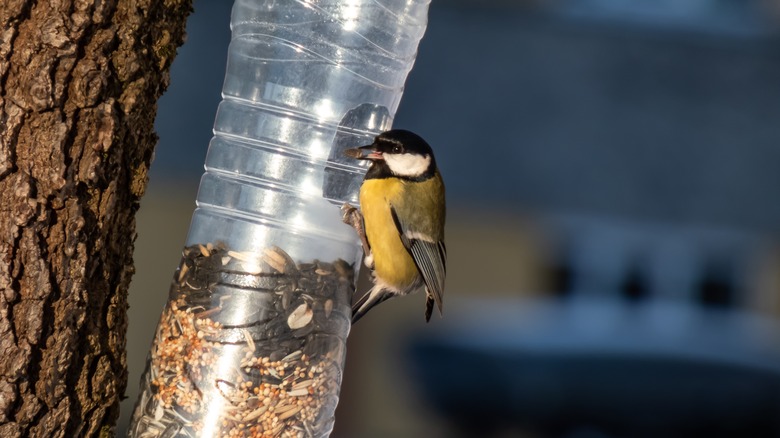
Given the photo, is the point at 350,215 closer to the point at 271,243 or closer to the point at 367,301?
the point at 271,243

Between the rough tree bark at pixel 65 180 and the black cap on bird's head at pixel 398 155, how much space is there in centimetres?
73

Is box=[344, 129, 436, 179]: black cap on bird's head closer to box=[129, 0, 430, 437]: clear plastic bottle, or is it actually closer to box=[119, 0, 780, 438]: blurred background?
box=[129, 0, 430, 437]: clear plastic bottle

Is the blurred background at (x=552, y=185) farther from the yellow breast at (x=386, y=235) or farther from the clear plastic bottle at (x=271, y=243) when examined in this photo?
the clear plastic bottle at (x=271, y=243)

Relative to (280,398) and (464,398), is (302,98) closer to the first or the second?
(280,398)

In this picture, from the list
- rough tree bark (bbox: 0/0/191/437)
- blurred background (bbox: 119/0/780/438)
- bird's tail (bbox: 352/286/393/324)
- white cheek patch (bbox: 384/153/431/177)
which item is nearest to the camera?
rough tree bark (bbox: 0/0/191/437)

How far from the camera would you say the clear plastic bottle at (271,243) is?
9.18 feet

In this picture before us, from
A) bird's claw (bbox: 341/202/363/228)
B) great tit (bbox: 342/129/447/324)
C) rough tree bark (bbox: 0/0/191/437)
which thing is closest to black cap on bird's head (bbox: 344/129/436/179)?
great tit (bbox: 342/129/447/324)

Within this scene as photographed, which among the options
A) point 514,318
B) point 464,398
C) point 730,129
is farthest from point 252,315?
point 730,129

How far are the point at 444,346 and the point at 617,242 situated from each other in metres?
2.34

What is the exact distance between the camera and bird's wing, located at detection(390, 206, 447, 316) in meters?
3.46

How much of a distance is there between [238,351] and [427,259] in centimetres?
92

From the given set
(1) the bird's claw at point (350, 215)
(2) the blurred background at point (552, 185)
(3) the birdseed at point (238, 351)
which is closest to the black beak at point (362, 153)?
(1) the bird's claw at point (350, 215)

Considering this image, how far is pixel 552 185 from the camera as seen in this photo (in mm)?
9625

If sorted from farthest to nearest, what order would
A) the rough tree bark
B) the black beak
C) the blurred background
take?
the blurred background
the black beak
the rough tree bark
